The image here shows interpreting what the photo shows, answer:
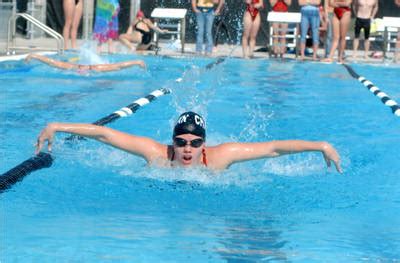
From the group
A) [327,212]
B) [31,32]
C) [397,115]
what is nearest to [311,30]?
[31,32]

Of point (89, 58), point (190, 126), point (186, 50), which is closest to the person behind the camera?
point (190, 126)

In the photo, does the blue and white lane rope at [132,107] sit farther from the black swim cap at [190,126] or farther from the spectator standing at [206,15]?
the spectator standing at [206,15]

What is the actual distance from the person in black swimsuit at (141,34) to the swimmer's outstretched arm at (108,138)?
12.2 m

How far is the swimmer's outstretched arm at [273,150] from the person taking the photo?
5129mm

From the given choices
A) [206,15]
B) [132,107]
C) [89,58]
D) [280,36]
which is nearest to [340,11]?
[280,36]

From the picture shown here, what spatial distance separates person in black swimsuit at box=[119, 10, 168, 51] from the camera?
58.1 ft

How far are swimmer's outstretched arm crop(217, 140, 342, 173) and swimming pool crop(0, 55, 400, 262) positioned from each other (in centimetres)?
16

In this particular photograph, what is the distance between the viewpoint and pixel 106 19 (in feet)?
57.9

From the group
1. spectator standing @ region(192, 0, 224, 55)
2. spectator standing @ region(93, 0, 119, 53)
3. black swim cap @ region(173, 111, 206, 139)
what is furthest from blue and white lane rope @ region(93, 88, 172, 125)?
spectator standing @ region(93, 0, 119, 53)

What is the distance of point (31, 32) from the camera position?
18812 millimetres

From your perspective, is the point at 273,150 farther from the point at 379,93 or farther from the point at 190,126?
the point at 379,93

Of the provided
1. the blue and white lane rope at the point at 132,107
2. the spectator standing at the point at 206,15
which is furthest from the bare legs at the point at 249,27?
the blue and white lane rope at the point at 132,107

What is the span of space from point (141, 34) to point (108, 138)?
1277 cm

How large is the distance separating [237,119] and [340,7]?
716cm
